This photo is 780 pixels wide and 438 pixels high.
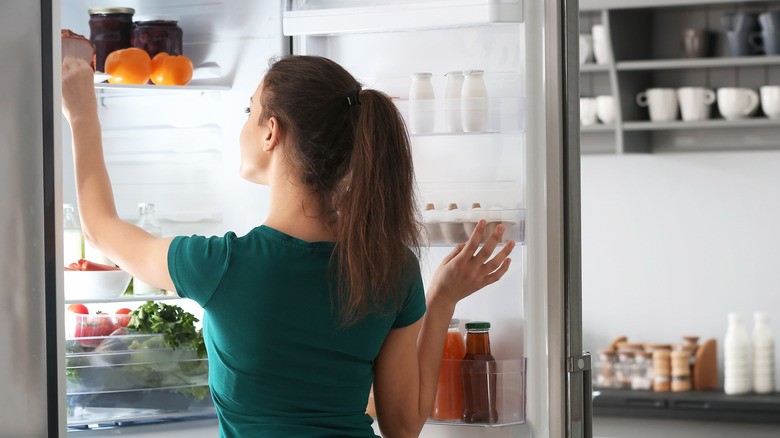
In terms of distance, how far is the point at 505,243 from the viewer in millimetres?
1511

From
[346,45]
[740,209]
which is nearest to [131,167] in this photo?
[346,45]

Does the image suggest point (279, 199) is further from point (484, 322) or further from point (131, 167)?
point (131, 167)

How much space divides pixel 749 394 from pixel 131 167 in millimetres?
2200

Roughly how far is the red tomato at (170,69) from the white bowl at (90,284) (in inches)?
15.2

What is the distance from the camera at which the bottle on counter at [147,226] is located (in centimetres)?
173

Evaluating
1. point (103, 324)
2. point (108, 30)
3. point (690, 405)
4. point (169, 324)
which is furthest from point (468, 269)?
point (690, 405)

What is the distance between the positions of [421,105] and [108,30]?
65 cm

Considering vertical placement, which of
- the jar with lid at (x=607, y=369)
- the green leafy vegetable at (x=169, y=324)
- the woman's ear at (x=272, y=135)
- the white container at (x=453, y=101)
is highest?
the white container at (x=453, y=101)

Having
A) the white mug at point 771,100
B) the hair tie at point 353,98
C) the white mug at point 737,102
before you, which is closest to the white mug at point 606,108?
the white mug at point 737,102

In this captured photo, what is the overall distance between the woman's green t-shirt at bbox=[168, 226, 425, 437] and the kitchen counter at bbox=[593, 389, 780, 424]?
6.54 ft

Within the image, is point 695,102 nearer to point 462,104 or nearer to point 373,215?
point 462,104

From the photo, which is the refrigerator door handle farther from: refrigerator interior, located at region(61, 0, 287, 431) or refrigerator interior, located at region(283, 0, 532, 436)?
refrigerator interior, located at region(61, 0, 287, 431)

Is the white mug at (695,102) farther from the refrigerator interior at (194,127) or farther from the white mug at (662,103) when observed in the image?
the refrigerator interior at (194,127)

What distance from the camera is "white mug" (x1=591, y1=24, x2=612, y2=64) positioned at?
308 cm
